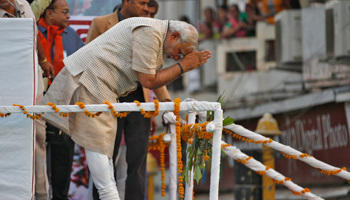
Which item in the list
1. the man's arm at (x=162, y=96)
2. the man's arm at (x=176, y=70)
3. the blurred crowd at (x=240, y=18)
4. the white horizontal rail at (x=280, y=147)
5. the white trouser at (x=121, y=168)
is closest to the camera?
the man's arm at (x=176, y=70)

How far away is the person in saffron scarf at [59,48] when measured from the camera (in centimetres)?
768

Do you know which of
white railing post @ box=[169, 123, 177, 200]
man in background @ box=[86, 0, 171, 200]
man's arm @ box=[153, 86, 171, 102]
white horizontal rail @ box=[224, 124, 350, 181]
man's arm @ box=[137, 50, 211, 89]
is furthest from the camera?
man's arm @ box=[153, 86, 171, 102]

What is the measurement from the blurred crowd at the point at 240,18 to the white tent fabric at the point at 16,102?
12906 mm

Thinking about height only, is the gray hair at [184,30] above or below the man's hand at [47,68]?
above

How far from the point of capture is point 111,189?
6.43 metres

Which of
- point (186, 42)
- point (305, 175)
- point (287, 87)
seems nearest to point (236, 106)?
point (287, 87)

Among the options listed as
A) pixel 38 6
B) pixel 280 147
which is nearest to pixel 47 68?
pixel 38 6

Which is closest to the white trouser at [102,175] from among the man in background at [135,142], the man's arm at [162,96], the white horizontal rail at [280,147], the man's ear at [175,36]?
the man in background at [135,142]

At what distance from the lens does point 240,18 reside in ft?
68.1

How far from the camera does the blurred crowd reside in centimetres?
1908

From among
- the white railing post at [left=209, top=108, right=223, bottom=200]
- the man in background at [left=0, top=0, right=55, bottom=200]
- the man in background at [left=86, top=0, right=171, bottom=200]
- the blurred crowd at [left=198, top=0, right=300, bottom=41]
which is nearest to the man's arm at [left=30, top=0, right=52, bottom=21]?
the man in background at [left=0, top=0, right=55, bottom=200]

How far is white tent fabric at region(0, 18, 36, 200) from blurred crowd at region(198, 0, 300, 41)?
1291 cm

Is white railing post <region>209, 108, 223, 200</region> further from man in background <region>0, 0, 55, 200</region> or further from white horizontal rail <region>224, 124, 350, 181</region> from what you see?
man in background <region>0, 0, 55, 200</region>

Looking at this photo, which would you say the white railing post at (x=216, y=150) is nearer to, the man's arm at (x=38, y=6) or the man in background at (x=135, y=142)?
the man in background at (x=135, y=142)
